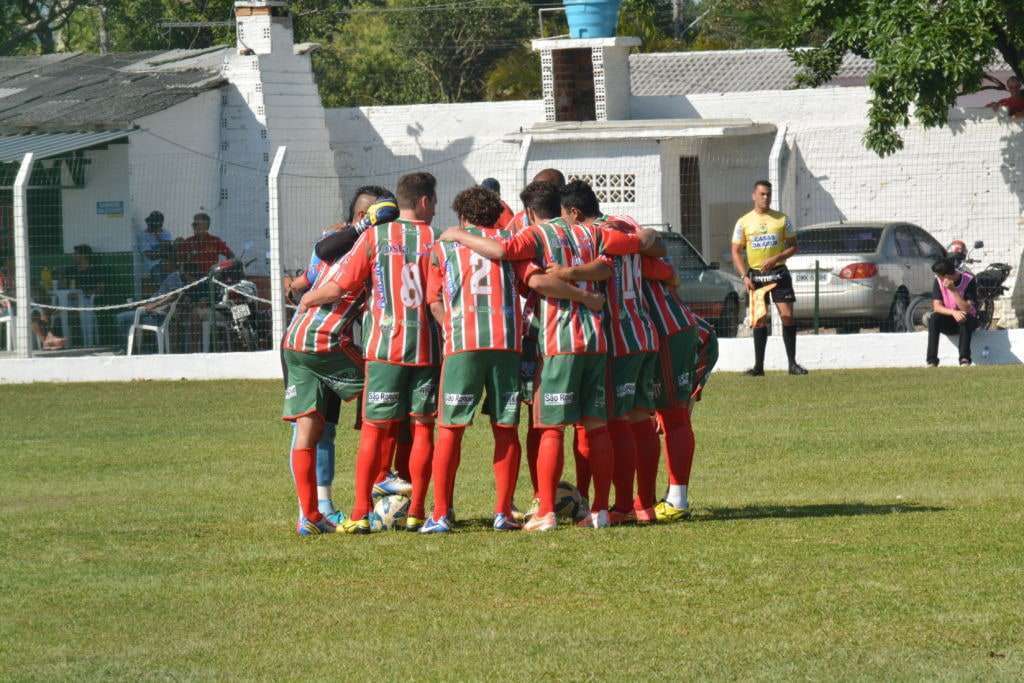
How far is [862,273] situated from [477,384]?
42.2ft

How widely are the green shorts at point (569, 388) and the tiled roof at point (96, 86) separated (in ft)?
58.5

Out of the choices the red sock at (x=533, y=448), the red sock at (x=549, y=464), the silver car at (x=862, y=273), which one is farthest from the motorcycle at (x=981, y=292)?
the red sock at (x=549, y=464)

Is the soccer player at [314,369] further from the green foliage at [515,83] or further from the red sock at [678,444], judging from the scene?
the green foliage at [515,83]

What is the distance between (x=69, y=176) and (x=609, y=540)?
1860 cm

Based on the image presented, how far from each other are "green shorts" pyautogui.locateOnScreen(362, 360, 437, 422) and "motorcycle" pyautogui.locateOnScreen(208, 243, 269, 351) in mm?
11537

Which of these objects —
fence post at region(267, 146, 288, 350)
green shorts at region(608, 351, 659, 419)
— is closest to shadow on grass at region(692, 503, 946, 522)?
green shorts at region(608, 351, 659, 419)

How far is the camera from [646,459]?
961 centimetres

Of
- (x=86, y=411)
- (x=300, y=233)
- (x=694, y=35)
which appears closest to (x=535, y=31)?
(x=694, y=35)

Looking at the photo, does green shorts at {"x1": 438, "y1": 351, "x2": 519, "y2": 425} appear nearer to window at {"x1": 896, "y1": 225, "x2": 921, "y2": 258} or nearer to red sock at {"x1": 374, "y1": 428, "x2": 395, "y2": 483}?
red sock at {"x1": 374, "y1": 428, "x2": 395, "y2": 483}

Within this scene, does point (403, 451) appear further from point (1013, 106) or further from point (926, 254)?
point (1013, 106)

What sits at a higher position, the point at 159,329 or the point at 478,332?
the point at 478,332

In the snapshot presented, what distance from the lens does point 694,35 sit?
6294 centimetres

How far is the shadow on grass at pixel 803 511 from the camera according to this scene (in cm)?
963

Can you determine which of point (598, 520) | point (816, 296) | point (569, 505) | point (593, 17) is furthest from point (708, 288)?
point (598, 520)
